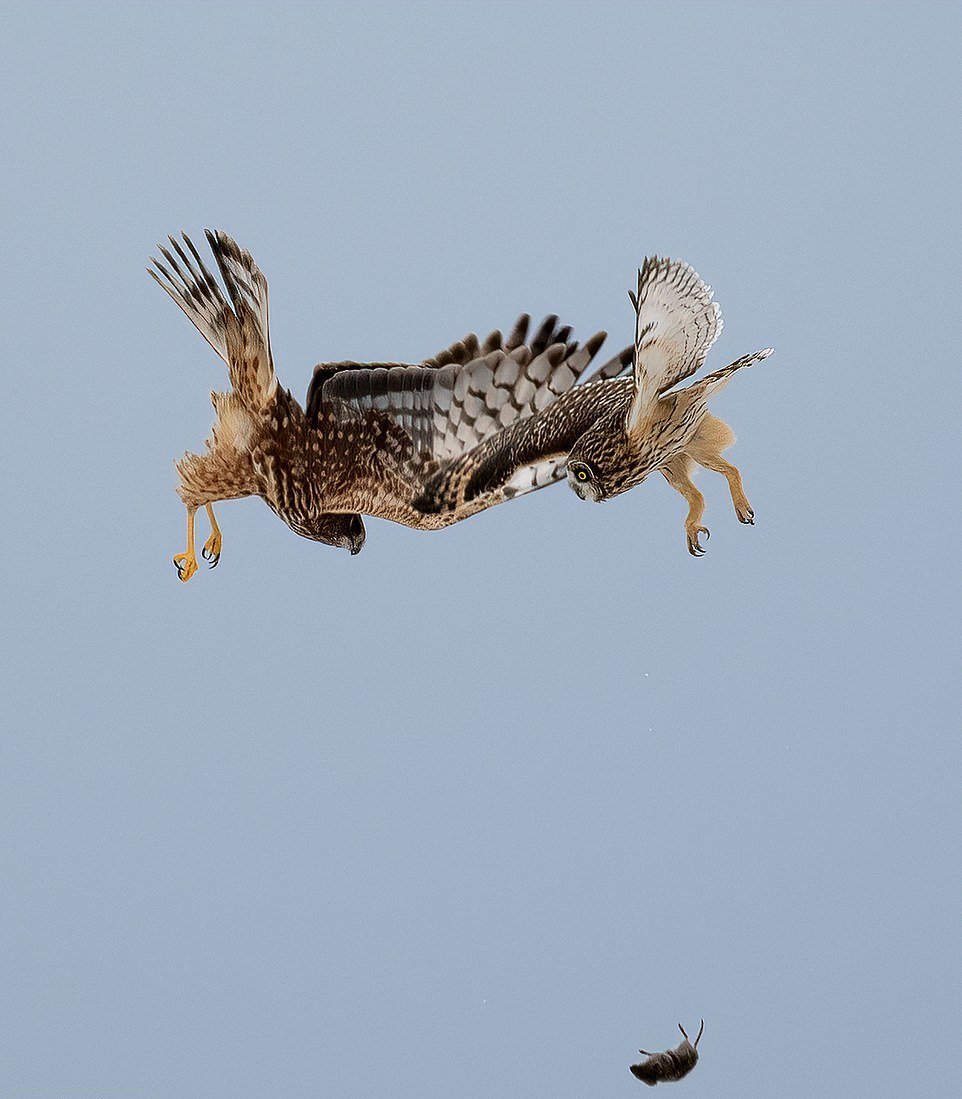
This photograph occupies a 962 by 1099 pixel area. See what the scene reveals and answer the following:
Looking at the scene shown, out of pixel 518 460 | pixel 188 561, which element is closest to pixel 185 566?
Result: pixel 188 561

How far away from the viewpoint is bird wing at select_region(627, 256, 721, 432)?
11.4ft

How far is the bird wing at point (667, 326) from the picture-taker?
348 centimetres

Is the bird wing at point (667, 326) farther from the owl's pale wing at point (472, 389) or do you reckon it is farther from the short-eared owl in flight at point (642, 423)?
the owl's pale wing at point (472, 389)

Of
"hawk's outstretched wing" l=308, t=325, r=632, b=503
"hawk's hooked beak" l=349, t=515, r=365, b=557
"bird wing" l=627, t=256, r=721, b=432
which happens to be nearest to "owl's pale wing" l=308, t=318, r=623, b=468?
"hawk's outstretched wing" l=308, t=325, r=632, b=503

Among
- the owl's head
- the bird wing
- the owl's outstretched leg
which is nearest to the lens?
the bird wing

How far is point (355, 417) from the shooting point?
377cm

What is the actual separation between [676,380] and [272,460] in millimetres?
813

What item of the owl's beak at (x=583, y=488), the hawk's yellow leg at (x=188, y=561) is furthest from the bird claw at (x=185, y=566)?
the owl's beak at (x=583, y=488)

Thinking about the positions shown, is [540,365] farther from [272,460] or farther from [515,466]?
[272,460]

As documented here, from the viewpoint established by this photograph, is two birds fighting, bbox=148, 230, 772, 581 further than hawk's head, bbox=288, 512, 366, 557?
No

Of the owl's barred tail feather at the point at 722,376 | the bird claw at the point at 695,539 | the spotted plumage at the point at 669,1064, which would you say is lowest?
the spotted plumage at the point at 669,1064

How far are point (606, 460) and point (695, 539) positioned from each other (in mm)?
423

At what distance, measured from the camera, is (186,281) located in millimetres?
3736

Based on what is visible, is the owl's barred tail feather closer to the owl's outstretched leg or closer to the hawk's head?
the owl's outstretched leg
